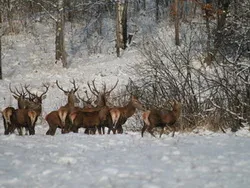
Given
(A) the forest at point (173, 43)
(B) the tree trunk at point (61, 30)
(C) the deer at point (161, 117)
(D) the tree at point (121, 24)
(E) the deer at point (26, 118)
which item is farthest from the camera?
(D) the tree at point (121, 24)

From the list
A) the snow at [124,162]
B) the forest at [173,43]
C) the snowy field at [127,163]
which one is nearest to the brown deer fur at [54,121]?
the snow at [124,162]

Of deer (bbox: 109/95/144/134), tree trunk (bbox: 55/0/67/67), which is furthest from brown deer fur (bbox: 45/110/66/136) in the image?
tree trunk (bbox: 55/0/67/67)

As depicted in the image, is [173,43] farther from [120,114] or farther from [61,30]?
[120,114]

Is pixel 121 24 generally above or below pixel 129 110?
above

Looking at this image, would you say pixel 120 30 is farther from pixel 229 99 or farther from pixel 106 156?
pixel 106 156

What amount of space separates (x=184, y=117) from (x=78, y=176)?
8.31m

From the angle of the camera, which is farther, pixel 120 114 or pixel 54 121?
pixel 54 121

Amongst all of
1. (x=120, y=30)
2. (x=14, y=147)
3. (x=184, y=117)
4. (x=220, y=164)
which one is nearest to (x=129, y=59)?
(x=120, y=30)

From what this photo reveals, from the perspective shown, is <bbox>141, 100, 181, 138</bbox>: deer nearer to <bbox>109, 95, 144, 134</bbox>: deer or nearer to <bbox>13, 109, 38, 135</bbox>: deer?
<bbox>109, 95, 144, 134</bbox>: deer

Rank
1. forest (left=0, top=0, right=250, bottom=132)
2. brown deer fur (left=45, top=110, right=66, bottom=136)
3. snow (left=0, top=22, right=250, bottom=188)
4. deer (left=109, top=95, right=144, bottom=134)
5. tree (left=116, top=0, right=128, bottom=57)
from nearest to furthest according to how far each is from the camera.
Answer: snow (left=0, top=22, right=250, bottom=188), deer (left=109, top=95, right=144, bottom=134), brown deer fur (left=45, top=110, right=66, bottom=136), forest (left=0, top=0, right=250, bottom=132), tree (left=116, top=0, right=128, bottom=57)

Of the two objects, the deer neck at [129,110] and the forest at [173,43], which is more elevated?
the forest at [173,43]

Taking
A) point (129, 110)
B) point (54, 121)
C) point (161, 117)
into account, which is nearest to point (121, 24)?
point (54, 121)

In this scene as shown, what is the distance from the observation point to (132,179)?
5.81 metres

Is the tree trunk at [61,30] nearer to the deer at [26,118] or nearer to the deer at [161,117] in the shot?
the deer at [26,118]
